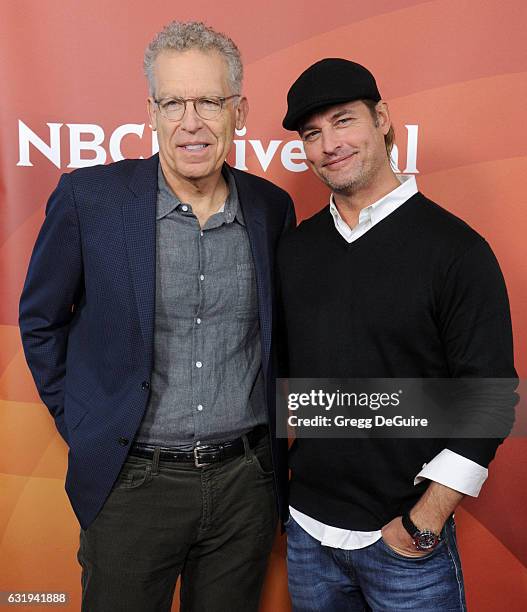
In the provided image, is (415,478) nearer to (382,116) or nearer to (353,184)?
(353,184)

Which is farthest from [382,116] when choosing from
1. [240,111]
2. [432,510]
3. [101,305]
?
[432,510]

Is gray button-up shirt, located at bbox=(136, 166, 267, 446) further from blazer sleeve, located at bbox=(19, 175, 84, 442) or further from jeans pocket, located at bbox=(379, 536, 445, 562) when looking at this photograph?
jeans pocket, located at bbox=(379, 536, 445, 562)

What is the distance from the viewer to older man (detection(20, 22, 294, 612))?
1685mm

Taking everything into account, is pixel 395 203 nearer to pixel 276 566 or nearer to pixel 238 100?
pixel 238 100

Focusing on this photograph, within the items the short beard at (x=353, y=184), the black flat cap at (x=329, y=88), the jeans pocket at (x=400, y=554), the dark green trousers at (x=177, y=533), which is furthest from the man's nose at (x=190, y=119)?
the jeans pocket at (x=400, y=554)

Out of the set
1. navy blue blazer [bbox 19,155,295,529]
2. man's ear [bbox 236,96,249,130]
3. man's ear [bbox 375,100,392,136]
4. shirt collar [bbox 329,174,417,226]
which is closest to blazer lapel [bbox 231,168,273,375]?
navy blue blazer [bbox 19,155,295,529]

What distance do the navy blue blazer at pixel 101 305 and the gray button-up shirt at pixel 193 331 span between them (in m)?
0.05

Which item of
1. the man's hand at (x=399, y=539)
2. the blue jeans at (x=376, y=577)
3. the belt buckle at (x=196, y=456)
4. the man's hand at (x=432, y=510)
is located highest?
the belt buckle at (x=196, y=456)

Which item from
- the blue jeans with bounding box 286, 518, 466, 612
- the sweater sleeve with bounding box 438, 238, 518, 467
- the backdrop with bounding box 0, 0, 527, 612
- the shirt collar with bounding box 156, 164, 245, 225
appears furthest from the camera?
the backdrop with bounding box 0, 0, 527, 612

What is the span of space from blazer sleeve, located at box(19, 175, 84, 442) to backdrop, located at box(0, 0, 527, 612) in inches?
17.1

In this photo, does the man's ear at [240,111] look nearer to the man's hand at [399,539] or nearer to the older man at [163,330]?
the older man at [163,330]

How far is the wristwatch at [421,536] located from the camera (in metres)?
1.56

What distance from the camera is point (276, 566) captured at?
2473 millimetres

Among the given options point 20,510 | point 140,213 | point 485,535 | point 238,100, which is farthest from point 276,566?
point 238,100
